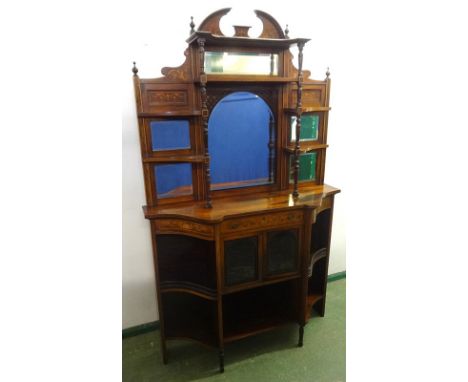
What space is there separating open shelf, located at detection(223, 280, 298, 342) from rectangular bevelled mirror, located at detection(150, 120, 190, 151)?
113 cm

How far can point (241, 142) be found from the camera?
1.84 metres

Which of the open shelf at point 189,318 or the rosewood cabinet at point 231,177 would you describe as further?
the open shelf at point 189,318

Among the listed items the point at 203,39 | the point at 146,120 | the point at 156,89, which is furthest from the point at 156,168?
the point at 203,39

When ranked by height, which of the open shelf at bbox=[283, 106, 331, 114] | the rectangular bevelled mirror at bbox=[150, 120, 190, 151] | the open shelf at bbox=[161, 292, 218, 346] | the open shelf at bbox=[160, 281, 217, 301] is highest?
the open shelf at bbox=[283, 106, 331, 114]

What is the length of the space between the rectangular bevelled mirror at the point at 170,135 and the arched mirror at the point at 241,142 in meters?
0.14

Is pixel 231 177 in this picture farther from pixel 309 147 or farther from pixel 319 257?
pixel 319 257

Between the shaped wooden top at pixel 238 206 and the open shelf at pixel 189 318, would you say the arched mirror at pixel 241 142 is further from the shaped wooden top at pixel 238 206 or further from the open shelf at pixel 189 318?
the open shelf at pixel 189 318

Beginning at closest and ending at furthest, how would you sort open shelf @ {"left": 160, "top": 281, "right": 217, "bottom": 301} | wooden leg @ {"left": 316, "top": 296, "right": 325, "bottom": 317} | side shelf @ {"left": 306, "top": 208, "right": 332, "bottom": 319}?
open shelf @ {"left": 160, "top": 281, "right": 217, "bottom": 301} < side shelf @ {"left": 306, "top": 208, "right": 332, "bottom": 319} < wooden leg @ {"left": 316, "top": 296, "right": 325, "bottom": 317}

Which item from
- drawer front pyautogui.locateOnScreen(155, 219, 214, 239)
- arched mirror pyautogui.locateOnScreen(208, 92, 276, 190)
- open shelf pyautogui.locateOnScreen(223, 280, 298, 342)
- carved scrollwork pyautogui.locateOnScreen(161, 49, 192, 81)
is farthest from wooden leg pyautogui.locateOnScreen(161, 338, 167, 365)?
carved scrollwork pyautogui.locateOnScreen(161, 49, 192, 81)

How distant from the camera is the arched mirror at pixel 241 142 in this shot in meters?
1.78

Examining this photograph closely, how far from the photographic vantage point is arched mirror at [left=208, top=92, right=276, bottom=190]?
1.78 metres

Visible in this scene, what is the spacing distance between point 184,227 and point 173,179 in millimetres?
305

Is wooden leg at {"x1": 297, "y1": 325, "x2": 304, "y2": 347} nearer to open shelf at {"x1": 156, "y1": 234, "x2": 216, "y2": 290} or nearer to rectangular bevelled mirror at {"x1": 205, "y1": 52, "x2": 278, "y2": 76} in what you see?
open shelf at {"x1": 156, "y1": 234, "x2": 216, "y2": 290}

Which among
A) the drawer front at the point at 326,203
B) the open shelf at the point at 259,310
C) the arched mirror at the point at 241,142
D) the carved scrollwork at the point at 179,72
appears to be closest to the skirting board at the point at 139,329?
the open shelf at the point at 259,310
